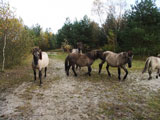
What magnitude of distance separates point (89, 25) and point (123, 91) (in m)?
24.3

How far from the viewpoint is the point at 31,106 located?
329 centimetres

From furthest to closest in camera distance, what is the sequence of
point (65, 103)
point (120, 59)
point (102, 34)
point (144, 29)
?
point (102, 34) < point (144, 29) < point (120, 59) < point (65, 103)

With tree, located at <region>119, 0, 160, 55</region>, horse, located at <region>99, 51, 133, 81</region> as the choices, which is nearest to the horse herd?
horse, located at <region>99, 51, 133, 81</region>

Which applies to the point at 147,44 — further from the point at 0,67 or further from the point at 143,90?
the point at 0,67

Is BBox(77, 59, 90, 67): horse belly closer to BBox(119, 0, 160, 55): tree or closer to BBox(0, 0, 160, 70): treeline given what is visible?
BBox(0, 0, 160, 70): treeline

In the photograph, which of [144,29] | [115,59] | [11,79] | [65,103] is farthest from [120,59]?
[144,29]

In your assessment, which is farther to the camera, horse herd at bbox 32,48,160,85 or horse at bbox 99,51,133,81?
horse at bbox 99,51,133,81

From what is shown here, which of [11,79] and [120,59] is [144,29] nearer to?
[120,59]

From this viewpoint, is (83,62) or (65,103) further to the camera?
(83,62)

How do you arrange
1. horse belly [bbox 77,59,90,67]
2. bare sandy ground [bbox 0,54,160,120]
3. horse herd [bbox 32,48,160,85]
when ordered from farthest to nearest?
horse belly [bbox 77,59,90,67] < horse herd [bbox 32,48,160,85] < bare sandy ground [bbox 0,54,160,120]

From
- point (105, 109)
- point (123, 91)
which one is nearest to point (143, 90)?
point (123, 91)

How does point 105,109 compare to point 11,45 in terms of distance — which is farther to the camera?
point 11,45

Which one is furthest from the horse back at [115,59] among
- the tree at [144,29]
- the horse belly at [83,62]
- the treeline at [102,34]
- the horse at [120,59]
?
the tree at [144,29]

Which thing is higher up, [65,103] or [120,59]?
[120,59]
